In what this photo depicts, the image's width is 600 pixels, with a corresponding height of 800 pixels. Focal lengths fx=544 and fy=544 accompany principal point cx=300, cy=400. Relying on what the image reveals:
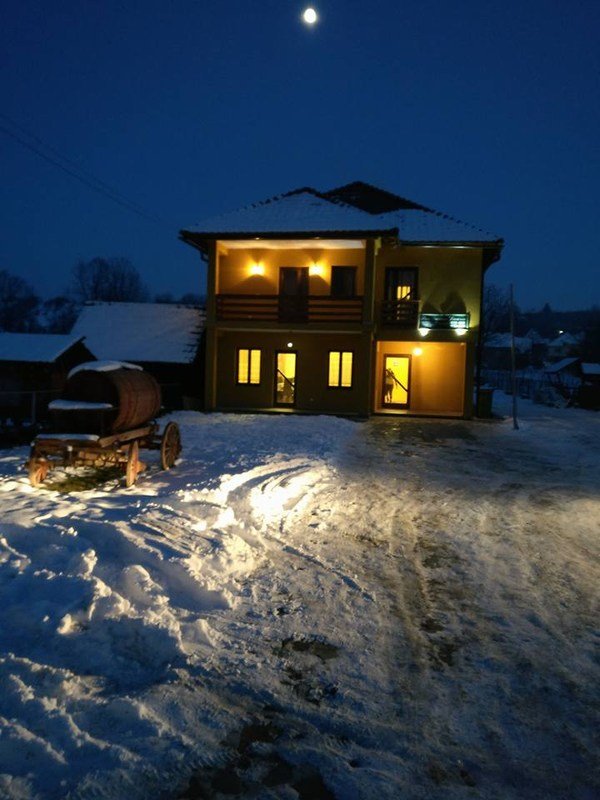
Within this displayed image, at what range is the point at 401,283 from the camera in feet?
71.6

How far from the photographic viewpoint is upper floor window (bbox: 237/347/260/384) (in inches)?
868

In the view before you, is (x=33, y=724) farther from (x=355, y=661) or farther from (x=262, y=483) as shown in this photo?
(x=262, y=483)

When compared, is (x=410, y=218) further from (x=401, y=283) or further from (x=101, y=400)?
(x=101, y=400)

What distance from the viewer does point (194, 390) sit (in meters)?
22.5

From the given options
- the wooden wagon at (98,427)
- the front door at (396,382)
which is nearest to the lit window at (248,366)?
the front door at (396,382)

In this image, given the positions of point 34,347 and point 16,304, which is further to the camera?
point 16,304

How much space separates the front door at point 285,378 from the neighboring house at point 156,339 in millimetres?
3321

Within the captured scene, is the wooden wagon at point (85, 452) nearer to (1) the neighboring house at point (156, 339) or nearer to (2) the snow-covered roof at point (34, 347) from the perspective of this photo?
(2) the snow-covered roof at point (34, 347)

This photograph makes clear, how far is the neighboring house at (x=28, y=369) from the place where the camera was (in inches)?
599

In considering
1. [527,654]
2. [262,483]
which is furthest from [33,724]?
[262,483]

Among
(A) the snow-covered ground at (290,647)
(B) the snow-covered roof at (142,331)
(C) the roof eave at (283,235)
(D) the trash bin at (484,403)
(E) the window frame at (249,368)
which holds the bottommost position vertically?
(A) the snow-covered ground at (290,647)

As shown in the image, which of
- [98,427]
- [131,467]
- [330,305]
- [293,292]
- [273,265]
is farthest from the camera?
[273,265]

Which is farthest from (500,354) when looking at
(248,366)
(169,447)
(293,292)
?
(169,447)

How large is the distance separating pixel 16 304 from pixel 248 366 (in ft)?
228
